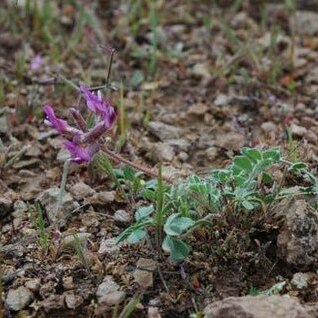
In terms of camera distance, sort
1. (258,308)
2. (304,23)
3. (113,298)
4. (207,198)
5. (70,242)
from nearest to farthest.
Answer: (258,308), (113,298), (207,198), (70,242), (304,23)

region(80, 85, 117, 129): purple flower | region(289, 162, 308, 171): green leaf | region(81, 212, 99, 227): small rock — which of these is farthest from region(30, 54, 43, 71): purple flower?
region(289, 162, 308, 171): green leaf

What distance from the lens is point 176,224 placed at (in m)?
1.85

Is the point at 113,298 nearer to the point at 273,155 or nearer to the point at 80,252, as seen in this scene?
the point at 80,252

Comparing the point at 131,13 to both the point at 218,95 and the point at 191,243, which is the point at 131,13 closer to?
the point at 218,95

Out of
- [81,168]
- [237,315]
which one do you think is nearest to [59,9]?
[81,168]

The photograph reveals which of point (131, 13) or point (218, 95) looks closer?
point (218, 95)

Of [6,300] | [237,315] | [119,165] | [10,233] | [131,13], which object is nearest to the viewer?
[237,315]

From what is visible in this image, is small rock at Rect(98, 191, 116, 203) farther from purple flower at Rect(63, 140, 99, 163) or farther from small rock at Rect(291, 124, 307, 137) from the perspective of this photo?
small rock at Rect(291, 124, 307, 137)

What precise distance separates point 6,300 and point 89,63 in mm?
1360

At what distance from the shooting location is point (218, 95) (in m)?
2.86

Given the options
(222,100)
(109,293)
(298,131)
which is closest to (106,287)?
(109,293)

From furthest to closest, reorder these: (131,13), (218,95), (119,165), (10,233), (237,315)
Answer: (131,13) < (218,95) < (119,165) < (10,233) < (237,315)

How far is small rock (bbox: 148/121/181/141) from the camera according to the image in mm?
2592

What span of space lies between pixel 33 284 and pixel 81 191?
413 mm
